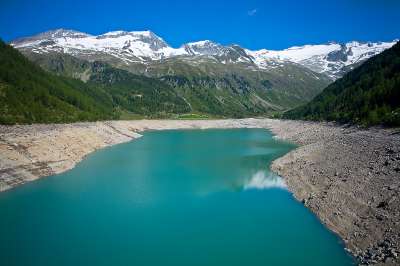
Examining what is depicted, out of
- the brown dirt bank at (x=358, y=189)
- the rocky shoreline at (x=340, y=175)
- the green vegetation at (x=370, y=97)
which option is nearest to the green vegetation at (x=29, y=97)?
the rocky shoreline at (x=340, y=175)

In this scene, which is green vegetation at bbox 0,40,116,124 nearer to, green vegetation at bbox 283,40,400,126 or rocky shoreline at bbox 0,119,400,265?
rocky shoreline at bbox 0,119,400,265

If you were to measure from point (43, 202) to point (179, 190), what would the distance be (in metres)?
13.5

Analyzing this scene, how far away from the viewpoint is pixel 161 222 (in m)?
29.1

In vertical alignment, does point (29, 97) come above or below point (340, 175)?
above

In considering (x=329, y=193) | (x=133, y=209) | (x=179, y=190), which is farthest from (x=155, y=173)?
(x=329, y=193)

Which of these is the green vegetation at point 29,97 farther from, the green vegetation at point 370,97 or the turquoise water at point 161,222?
the green vegetation at point 370,97

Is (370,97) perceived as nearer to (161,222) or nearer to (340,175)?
(340,175)

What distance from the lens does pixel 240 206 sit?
33.8m

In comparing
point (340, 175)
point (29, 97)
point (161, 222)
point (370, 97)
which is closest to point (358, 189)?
point (340, 175)

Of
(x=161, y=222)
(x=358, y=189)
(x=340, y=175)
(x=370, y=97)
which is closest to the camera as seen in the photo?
(x=161, y=222)

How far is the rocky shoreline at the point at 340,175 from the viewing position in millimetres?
23562

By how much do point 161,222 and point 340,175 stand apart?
18931 millimetres

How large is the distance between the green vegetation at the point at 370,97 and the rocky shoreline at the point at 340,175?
32.6ft

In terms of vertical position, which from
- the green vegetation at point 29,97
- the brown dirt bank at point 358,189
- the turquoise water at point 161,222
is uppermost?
the green vegetation at point 29,97
